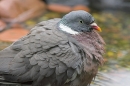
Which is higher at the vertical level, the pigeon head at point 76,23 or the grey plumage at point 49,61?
the pigeon head at point 76,23

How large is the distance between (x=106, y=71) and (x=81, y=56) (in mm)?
1213

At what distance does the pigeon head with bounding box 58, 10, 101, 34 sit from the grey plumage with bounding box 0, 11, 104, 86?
15 centimetres

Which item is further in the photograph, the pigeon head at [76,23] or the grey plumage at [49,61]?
the pigeon head at [76,23]

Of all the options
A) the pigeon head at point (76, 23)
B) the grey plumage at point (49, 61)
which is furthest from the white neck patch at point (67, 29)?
the grey plumage at point (49, 61)

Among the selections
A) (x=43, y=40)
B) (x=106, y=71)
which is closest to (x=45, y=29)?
(x=43, y=40)

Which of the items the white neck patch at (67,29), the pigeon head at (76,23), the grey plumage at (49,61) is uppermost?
the pigeon head at (76,23)

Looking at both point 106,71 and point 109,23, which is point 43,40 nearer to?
point 106,71

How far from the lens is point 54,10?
26.5 feet

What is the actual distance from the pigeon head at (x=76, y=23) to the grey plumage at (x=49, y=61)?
0.15m

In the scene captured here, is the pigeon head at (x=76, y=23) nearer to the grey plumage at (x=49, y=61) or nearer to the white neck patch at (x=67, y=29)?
the white neck patch at (x=67, y=29)

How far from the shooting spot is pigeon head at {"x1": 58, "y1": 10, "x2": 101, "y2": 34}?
4.36 m

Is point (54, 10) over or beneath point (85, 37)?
over

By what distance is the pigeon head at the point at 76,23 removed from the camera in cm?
436

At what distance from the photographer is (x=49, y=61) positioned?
407 cm
